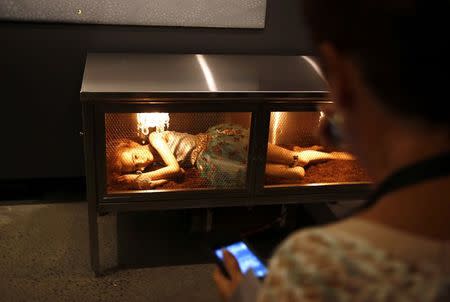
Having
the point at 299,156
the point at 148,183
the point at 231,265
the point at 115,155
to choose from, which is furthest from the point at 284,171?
the point at 231,265

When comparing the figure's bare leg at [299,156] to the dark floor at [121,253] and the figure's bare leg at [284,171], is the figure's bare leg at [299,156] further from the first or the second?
the dark floor at [121,253]

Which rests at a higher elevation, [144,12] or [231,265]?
[144,12]

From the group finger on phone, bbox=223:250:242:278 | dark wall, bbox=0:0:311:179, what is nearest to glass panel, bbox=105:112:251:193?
dark wall, bbox=0:0:311:179

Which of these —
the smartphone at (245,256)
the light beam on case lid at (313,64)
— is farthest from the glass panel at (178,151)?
the smartphone at (245,256)

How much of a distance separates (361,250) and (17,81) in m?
2.03

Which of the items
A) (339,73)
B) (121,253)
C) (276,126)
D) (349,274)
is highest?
(339,73)

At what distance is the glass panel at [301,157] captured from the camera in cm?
197

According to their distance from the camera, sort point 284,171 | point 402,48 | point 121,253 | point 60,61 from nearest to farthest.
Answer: point 402,48 → point 284,171 → point 121,253 → point 60,61

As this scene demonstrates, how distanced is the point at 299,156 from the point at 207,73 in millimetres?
460

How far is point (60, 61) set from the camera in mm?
2227

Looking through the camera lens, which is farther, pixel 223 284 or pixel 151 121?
pixel 151 121

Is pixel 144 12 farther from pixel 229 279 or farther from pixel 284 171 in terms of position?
pixel 229 279

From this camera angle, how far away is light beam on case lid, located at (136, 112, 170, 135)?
6.07 feet

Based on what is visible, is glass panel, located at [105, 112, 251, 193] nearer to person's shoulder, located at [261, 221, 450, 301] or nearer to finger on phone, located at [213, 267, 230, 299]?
finger on phone, located at [213, 267, 230, 299]
